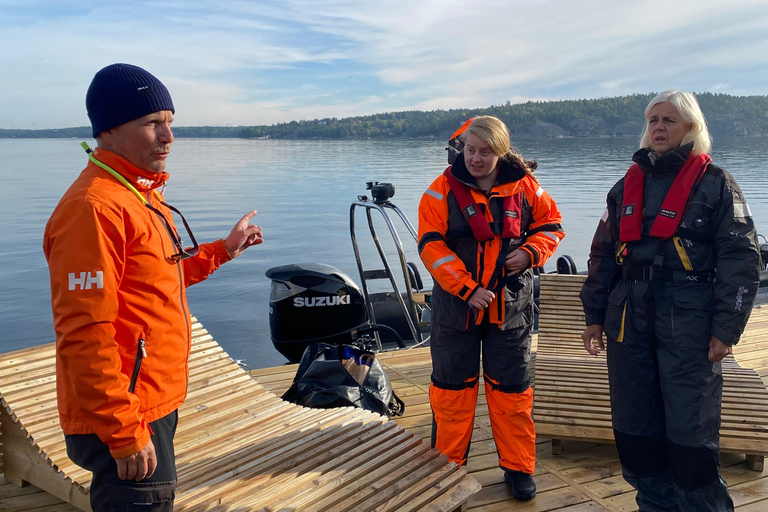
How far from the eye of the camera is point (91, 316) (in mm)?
1222

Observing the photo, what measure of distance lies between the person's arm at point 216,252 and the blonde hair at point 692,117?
144 cm

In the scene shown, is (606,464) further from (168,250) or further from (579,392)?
(168,250)

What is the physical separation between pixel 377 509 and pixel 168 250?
1.26m

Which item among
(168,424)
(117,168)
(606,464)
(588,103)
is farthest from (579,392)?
(588,103)

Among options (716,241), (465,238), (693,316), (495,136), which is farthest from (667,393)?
(495,136)

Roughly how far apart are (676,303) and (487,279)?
0.70 meters

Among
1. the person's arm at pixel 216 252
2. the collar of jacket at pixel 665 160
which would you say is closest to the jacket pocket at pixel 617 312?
the collar of jacket at pixel 665 160

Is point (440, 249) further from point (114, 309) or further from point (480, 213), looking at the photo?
point (114, 309)

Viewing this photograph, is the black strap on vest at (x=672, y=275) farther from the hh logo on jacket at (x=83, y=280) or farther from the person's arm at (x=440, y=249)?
the hh logo on jacket at (x=83, y=280)

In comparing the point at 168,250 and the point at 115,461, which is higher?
the point at 168,250

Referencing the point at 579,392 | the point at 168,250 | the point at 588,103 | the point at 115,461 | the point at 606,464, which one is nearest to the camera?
the point at 115,461

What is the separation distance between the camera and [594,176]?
36.1 m

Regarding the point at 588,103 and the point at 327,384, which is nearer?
the point at 327,384

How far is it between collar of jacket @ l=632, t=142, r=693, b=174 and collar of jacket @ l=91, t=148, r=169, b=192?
1.55 m
